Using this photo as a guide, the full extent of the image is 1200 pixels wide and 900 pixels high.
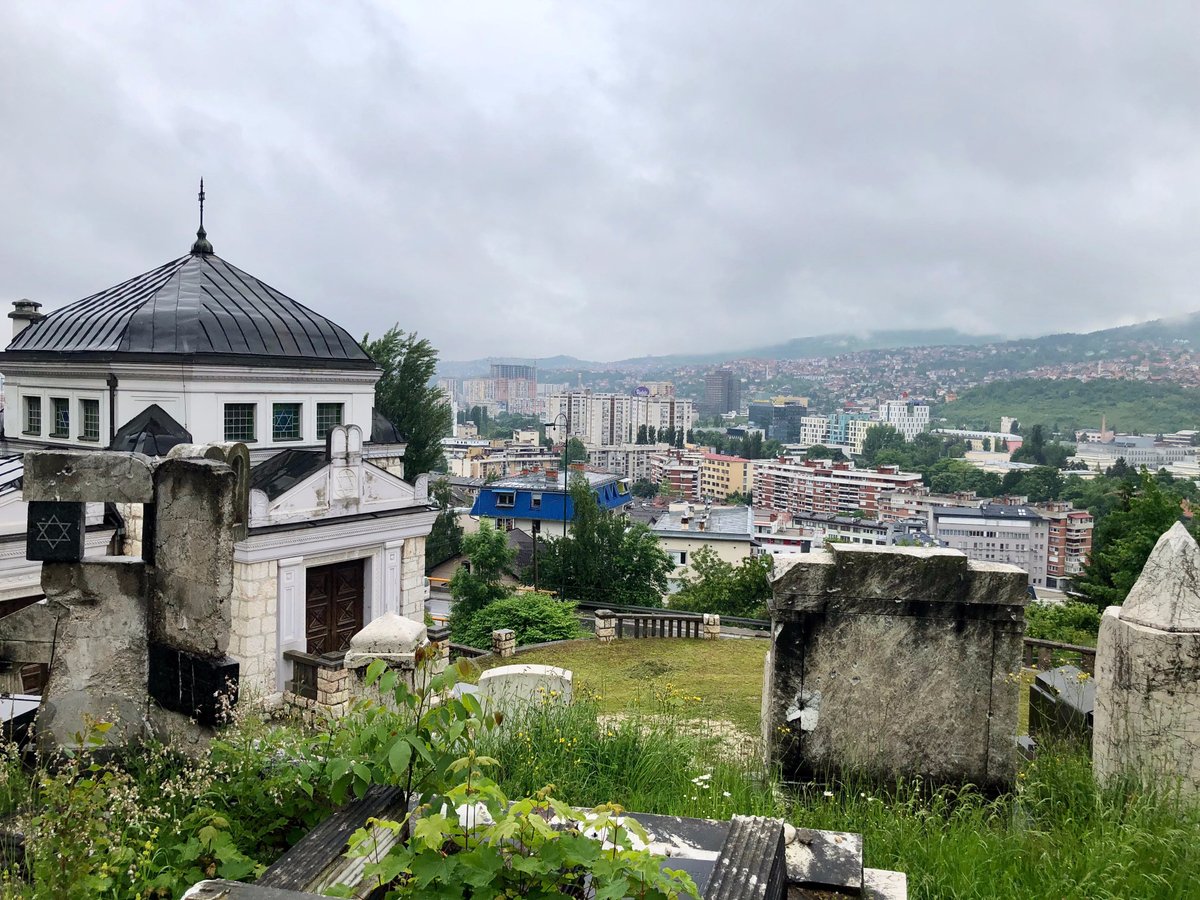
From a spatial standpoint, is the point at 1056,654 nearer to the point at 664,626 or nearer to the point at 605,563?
the point at 664,626

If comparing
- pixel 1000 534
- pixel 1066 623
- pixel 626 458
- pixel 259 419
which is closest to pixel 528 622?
pixel 259 419

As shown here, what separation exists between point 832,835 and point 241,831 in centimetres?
271

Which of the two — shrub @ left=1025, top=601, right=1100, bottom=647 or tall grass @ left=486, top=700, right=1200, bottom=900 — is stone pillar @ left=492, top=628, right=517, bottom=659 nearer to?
shrub @ left=1025, top=601, right=1100, bottom=647

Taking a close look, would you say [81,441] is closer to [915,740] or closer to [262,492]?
[262,492]

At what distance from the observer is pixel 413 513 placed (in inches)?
774

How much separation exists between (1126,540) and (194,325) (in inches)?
957

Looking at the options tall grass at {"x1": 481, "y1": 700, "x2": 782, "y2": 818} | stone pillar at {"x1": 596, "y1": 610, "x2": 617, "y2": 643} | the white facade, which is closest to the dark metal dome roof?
the white facade

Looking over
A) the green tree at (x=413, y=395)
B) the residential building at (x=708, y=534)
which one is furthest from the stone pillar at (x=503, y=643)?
the residential building at (x=708, y=534)

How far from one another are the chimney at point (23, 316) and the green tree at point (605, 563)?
62.9 feet

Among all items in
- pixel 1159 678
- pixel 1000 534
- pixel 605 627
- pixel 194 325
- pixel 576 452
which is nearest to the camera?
pixel 1159 678

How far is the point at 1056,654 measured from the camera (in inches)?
567

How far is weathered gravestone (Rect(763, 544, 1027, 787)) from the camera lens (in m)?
6.00

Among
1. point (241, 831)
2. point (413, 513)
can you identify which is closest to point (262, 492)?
point (413, 513)

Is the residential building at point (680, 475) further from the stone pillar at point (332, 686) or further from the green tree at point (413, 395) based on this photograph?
the stone pillar at point (332, 686)
